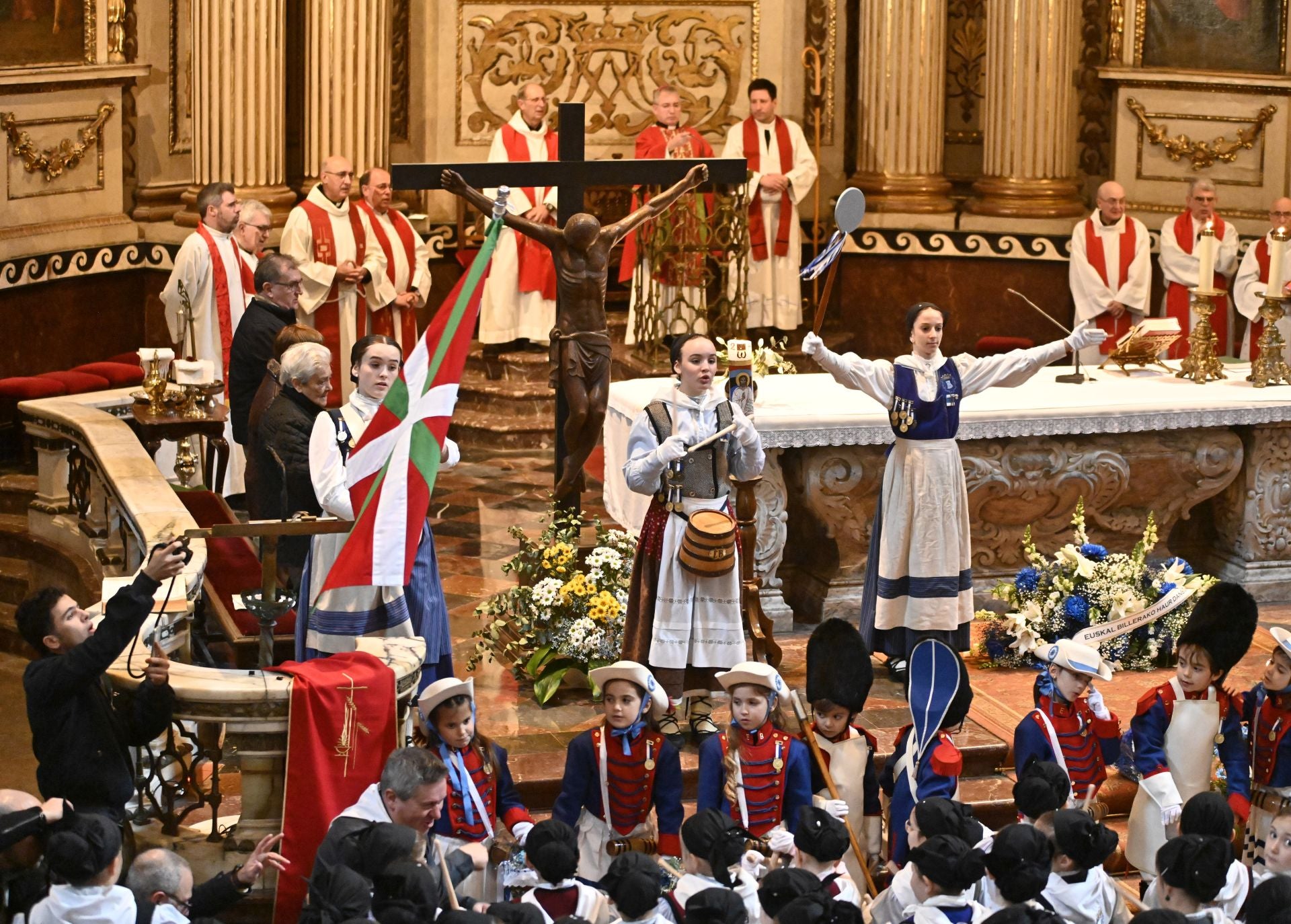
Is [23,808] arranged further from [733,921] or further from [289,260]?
[289,260]

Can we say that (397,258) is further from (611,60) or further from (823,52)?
(823,52)

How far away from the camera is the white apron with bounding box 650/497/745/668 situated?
7.38 m

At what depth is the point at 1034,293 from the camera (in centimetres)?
1428

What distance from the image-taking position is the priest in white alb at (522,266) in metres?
13.3

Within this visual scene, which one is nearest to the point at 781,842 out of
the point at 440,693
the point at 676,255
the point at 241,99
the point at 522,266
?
the point at 440,693

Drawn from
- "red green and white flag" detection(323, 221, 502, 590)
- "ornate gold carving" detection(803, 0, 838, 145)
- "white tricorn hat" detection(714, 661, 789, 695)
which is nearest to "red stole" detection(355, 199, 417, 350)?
"ornate gold carving" detection(803, 0, 838, 145)

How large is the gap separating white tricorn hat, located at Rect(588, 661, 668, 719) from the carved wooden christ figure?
169 cm

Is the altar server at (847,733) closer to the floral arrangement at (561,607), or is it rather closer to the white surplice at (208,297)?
the floral arrangement at (561,607)

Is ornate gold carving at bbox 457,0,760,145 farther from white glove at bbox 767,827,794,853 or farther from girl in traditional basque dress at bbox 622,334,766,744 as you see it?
white glove at bbox 767,827,794,853

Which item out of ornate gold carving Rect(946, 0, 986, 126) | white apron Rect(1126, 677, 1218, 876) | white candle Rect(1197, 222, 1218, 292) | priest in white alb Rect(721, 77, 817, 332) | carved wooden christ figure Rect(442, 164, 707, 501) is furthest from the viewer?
ornate gold carving Rect(946, 0, 986, 126)

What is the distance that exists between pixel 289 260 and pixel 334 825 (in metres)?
4.21

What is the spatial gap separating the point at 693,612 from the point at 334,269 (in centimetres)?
511

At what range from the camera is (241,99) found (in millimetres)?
12484

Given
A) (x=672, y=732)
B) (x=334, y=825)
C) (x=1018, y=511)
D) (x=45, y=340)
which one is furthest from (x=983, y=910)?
(x=45, y=340)
